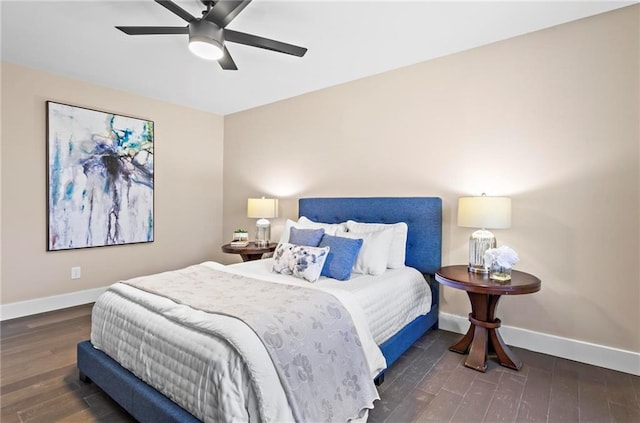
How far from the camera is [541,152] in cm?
255

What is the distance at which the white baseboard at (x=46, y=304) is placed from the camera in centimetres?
320

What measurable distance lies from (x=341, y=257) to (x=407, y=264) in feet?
2.96

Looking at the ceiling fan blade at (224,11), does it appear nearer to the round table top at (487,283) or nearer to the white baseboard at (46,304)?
the round table top at (487,283)

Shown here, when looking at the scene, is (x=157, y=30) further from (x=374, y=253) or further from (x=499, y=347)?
(x=499, y=347)

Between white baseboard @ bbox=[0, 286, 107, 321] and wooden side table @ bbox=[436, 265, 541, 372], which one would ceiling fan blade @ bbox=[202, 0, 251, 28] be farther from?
white baseboard @ bbox=[0, 286, 107, 321]

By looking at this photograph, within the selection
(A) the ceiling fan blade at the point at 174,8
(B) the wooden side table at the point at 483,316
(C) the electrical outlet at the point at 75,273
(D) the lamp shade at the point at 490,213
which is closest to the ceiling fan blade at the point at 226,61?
(A) the ceiling fan blade at the point at 174,8

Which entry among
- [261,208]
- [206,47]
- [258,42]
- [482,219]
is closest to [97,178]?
[261,208]

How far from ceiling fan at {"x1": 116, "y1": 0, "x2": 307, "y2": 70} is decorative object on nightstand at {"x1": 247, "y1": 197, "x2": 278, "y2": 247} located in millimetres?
2078

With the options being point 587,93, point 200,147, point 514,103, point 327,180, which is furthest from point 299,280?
point 200,147

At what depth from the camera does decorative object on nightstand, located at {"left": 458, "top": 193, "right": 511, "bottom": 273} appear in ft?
7.77

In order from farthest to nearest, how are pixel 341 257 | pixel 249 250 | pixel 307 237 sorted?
1. pixel 249 250
2. pixel 307 237
3. pixel 341 257

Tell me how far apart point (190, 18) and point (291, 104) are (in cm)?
229

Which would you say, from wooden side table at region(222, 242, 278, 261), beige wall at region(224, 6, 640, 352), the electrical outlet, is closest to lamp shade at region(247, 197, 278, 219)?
wooden side table at region(222, 242, 278, 261)

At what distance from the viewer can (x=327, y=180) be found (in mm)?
3848
